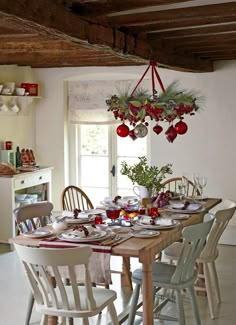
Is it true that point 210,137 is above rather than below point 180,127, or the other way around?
below

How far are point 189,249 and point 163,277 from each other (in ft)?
1.05

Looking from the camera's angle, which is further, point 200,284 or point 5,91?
→ point 5,91

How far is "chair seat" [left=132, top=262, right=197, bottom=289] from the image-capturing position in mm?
3621

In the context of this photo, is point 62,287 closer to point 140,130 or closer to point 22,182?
point 140,130

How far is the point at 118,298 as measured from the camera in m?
4.67

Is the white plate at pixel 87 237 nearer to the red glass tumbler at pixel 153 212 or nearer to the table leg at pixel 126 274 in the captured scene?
the red glass tumbler at pixel 153 212

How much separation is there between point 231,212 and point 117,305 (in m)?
1.30

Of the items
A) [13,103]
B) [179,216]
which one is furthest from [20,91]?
[179,216]

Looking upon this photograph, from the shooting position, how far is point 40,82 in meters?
7.62

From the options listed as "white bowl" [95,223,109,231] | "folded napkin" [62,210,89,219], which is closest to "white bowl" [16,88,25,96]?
"folded napkin" [62,210,89,219]

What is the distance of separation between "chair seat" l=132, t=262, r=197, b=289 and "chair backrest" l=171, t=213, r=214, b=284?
0.03 metres

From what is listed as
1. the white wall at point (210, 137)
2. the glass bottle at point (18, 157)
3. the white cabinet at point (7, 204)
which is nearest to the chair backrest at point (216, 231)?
the white wall at point (210, 137)

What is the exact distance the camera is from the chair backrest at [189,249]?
3.47m

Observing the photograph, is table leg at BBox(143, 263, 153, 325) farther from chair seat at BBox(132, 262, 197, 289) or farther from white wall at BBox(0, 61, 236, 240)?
white wall at BBox(0, 61, 236, 240)
